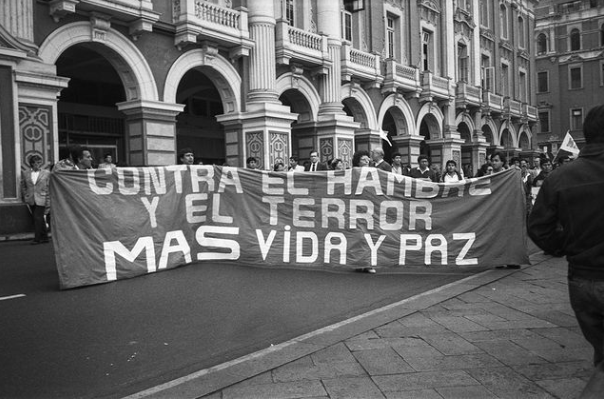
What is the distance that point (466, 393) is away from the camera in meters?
3.49

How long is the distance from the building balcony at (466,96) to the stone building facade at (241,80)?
6 centimetres

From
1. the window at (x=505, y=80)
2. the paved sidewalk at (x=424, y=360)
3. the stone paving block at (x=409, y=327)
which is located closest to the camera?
the paved sidewalk at (x=424, y=360)

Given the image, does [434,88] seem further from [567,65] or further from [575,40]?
[575,40]

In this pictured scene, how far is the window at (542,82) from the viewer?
162 ft

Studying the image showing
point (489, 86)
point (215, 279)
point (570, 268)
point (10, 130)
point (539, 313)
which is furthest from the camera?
point (489, 86)

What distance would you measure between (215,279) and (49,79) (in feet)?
24.7

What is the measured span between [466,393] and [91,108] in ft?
61.1

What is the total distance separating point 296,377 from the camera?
3.78 metres

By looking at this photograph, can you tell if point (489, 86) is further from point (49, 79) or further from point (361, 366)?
point (361, 366)

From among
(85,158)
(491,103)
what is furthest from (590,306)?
(491,103)

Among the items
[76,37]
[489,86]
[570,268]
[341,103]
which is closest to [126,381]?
[570,268]

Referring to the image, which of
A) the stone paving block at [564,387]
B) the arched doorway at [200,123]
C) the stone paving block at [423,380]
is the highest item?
the arched doorway at [200,123]

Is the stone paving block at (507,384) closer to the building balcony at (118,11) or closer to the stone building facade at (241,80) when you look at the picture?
the stone building facade at (241,80)

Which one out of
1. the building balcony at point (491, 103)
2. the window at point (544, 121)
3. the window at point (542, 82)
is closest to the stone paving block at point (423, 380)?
the building balcony at point (491, 103)
